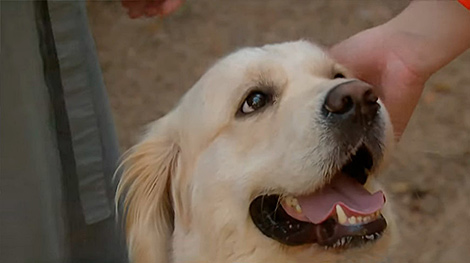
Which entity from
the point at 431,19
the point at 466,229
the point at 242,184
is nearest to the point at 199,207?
the point at 242,184

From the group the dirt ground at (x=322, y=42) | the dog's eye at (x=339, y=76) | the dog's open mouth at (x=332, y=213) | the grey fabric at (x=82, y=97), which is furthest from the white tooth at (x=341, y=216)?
the dirt ground at (x=322, y=42)

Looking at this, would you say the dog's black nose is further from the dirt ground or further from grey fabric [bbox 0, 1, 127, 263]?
the dirt ground

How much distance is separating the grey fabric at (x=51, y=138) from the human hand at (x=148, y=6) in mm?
126

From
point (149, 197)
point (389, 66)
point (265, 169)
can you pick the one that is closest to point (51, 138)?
point (149, 197)

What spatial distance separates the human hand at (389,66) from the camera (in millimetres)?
1781

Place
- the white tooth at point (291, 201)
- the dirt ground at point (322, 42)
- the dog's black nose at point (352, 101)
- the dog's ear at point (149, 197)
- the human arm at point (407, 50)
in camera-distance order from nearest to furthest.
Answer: the dog's black nose at point (352, 101) < the white tooth at point (291, 201) < the dog's ear at point (149, 197) < the human arm at point (407, 50) < the dirt ground at point (322, 42)

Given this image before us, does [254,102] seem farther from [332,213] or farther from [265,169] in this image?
[332,213]

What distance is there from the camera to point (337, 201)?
1.48 metres

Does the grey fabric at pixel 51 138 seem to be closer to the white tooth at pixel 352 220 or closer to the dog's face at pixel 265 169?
the dog's face at pixel 265 169

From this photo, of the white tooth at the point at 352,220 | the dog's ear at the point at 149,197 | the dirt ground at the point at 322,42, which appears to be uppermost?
the white tooth at the point at 352,220

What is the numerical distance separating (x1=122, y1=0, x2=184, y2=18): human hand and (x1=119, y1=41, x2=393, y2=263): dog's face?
20 cm

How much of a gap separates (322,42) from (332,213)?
200cm

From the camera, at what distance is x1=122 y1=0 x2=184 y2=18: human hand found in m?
1.75

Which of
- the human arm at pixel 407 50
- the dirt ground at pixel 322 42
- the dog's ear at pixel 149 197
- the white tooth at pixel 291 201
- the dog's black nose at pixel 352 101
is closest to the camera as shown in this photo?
the dog's black nose at pixel 352 101
